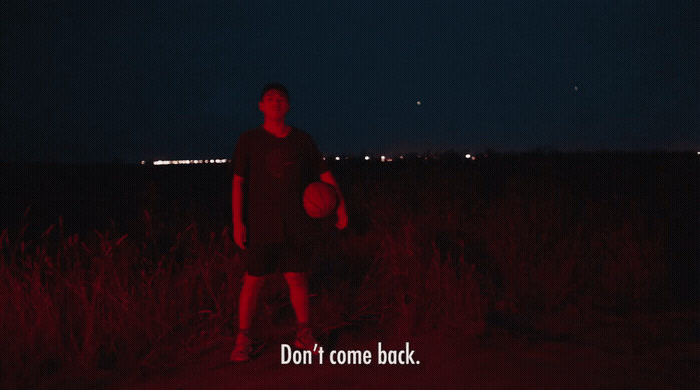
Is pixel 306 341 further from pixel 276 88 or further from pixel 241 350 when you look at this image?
pixel 276 88

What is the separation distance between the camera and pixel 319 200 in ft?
10.1

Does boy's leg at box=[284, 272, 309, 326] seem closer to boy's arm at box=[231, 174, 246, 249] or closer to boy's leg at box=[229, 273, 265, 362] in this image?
boy's leg at box=[229, 273, 265, 362]

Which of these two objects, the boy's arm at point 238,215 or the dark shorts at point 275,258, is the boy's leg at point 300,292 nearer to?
the dark shorts at point 275,258

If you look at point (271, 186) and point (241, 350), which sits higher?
point (271, 186)

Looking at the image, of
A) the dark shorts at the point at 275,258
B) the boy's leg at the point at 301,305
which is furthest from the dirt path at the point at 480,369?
the dark shorts at the point at 275,258

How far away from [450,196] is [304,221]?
7666 millimetres

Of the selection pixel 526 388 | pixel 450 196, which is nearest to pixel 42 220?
pixel 450 196

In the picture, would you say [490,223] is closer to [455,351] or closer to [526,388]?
[455,351]

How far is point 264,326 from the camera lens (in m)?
3.76

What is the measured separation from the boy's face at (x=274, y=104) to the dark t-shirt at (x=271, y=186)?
0.40 feet

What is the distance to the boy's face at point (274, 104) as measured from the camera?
121 inches

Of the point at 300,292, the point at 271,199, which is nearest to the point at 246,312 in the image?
the point at 300,292

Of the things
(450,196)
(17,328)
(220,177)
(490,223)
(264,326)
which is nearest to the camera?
(17,328)

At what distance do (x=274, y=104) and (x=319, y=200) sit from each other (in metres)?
0.62
